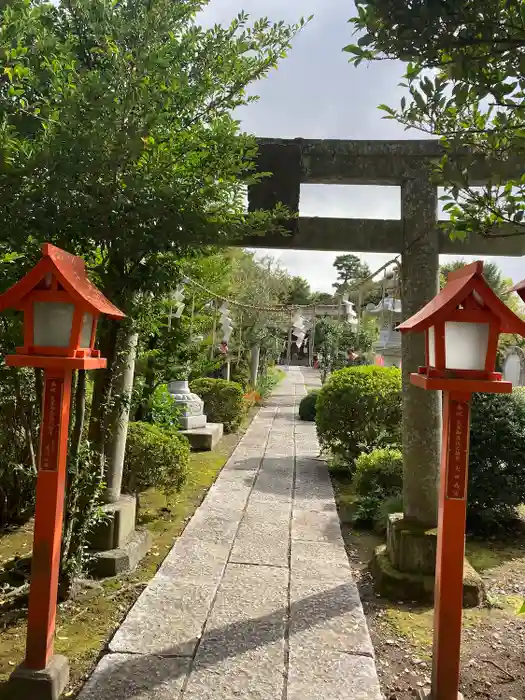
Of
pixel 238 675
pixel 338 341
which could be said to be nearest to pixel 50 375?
pixel 238 675

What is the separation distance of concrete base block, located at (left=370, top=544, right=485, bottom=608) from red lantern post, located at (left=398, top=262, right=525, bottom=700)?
1.21 metres

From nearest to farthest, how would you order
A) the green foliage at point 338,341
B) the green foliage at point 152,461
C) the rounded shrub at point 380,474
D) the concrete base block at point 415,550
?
the concrete base block at point 415,550 < the green foliage at point 152,461 < the rounded shrub at point 380,474 < the green foliage at point 338,341

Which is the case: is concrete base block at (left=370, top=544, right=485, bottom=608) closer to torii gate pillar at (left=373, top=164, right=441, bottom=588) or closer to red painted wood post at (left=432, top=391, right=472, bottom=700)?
torii gate pillar at (left=373, top=164, right=441, bottom=588)

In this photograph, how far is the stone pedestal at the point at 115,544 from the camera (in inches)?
152

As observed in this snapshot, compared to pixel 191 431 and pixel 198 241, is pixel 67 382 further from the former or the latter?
pixel 191 431

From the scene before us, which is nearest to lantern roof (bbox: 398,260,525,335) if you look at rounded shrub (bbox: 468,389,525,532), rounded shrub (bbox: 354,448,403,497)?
rounded shrub (bbox: 468,389,525,532)

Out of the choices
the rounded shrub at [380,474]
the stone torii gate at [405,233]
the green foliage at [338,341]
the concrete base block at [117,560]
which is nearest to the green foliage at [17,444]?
the concrete base block at [117,560]

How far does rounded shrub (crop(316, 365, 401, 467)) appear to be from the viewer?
7.16 meters

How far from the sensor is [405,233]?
418 cm

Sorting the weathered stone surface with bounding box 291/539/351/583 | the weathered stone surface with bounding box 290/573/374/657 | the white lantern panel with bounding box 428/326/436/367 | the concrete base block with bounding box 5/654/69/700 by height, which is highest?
the white lantern panel with bounding box 428/326/436/367

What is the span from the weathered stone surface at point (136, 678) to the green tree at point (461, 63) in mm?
2686

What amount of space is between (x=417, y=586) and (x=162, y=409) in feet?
15.2

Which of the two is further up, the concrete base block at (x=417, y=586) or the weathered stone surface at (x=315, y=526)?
the concrete base block at (x=417, y=586)

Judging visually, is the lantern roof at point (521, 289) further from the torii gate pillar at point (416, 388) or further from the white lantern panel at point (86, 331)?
the white lantern panel at point (86, 331)
